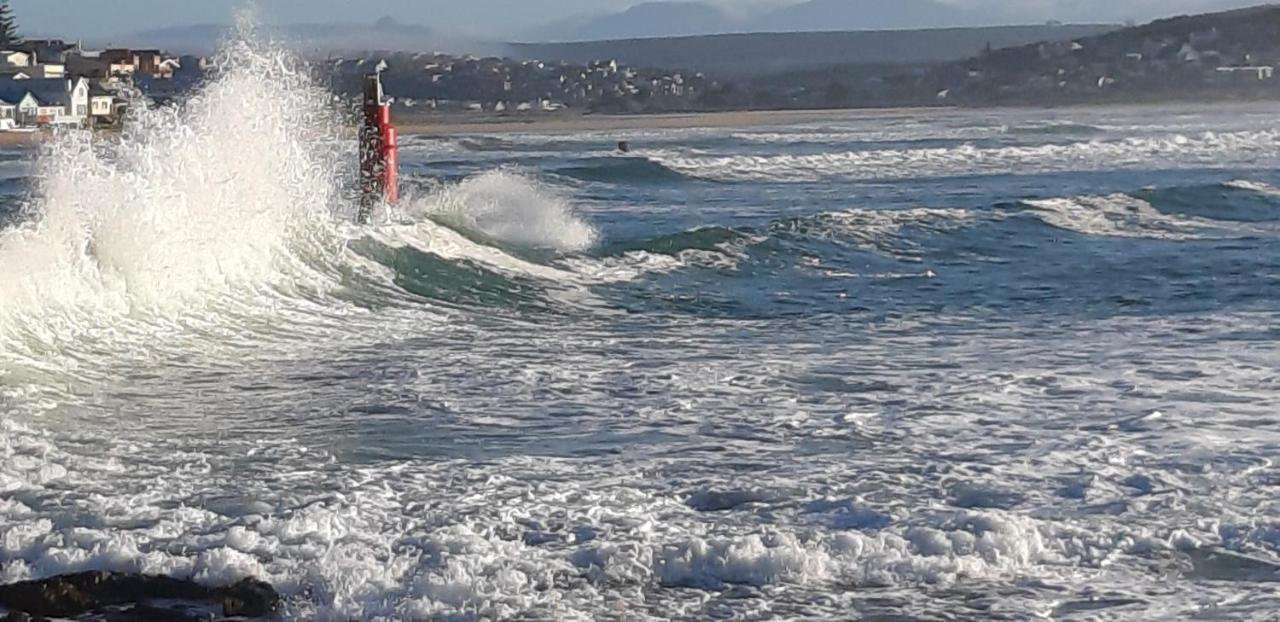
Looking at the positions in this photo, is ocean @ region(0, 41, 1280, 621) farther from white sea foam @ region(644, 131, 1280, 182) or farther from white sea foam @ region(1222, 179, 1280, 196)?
white sea foam @ region(644, 131, 1280, 182)

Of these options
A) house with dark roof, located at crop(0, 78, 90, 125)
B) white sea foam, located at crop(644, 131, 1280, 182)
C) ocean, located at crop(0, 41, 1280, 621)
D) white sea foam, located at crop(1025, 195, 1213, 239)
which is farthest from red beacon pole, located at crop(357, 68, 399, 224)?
house with dark roof, located at crop(0, 78, 90, 125)

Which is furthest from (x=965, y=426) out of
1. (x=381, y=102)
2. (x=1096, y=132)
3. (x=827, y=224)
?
(x=1096, y=132)

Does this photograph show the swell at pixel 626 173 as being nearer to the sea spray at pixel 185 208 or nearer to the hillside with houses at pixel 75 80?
the sea spray at pixel 185 208

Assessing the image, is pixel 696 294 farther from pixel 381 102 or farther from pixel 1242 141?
pixel 1242 141

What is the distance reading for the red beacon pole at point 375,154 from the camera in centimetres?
1541

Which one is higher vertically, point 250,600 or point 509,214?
point 250,600

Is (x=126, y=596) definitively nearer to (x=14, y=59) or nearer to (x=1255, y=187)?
(x=1255, y=187)

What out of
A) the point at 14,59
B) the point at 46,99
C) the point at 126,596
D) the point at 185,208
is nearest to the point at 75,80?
the point at 46,99

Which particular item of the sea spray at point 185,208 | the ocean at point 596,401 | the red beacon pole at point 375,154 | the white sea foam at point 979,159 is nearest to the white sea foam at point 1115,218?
the ocean at point 596,401

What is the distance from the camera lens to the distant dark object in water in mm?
5148

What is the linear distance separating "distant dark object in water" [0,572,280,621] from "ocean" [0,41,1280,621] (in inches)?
5.5

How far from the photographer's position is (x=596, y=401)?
8484mm

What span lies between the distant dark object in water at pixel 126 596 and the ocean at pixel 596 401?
14cm

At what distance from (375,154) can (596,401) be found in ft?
24.8
